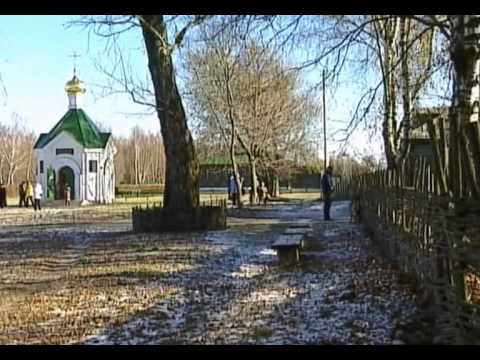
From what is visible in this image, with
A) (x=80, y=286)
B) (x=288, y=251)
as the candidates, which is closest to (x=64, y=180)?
(x=288, y=251)

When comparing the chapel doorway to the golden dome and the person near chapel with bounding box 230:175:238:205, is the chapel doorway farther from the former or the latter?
the person near chapel with bounding box 230:175:238:205

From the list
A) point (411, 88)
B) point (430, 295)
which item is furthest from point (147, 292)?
point (411, 88)

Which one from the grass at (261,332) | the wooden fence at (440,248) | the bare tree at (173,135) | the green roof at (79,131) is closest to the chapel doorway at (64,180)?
the green roof at (79,131)

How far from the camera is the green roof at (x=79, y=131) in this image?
5197 cm

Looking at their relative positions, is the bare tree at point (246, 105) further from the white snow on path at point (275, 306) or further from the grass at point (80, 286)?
the white snow on path at point (275, 306)

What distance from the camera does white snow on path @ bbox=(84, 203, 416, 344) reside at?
715 centimetres

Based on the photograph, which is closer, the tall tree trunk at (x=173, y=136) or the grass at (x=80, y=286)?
the grass at (x=80, y=286)

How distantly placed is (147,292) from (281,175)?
42.7m

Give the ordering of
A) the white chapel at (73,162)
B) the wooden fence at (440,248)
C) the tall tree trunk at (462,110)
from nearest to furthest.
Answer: the wooden fence at (440,248) < the tall tree trunk at (462,110) < the white chapel at (73,162)

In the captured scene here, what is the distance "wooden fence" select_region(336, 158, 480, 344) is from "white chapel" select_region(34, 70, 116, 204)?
137 feet

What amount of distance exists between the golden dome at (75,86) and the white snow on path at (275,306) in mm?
42079

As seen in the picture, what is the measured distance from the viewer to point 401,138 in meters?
20.8

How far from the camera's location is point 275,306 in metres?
8.75
